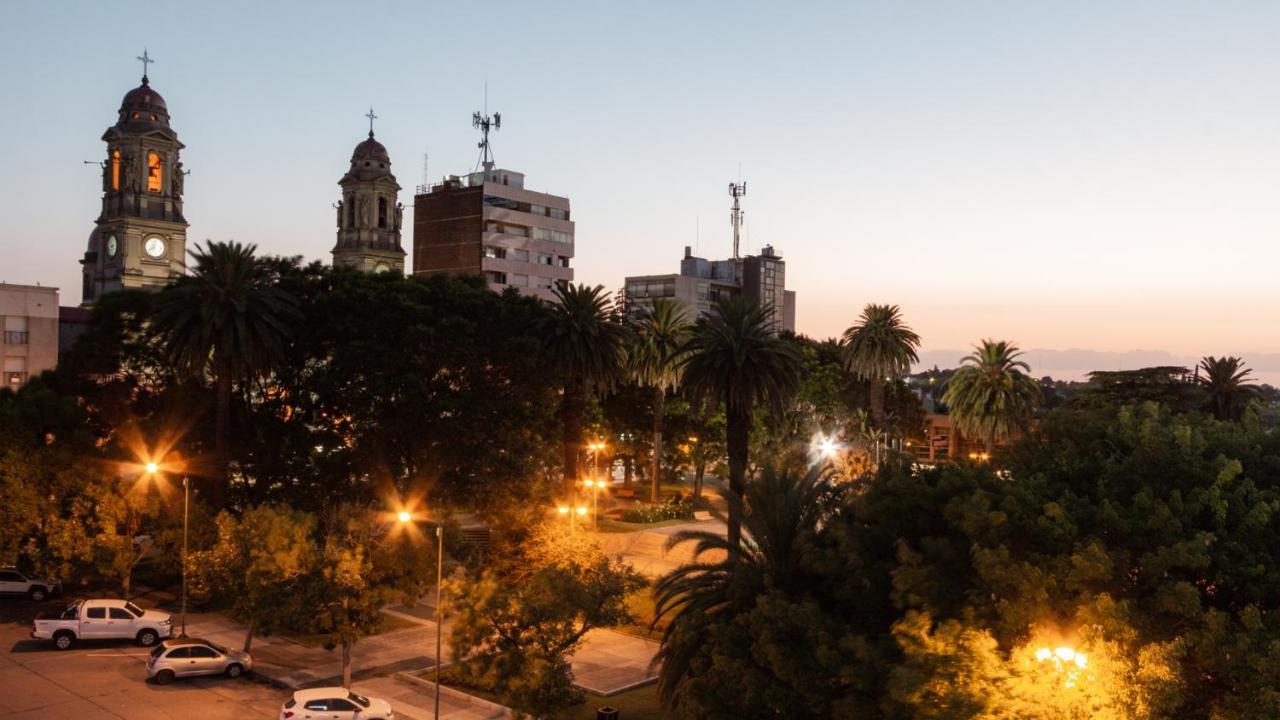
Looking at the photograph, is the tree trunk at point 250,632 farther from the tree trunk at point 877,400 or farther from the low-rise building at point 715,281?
the low-rise building at point 715,281

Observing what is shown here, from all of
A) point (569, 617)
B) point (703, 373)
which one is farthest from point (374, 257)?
point (569, 617)

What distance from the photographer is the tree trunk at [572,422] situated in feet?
180

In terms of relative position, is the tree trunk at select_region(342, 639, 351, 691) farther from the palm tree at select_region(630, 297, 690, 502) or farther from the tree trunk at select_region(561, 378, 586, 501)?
the palm tree at select_region(630, 297, 690, 502)

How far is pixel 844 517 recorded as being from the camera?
2670 cm

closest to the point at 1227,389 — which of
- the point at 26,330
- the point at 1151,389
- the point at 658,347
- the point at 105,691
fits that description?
the point at 1151,389

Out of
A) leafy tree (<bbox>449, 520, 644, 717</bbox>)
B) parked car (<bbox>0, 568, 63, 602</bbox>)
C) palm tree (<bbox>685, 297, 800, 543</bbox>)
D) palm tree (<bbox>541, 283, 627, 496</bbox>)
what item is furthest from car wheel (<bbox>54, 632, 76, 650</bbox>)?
palm tree (<bbox>685, 297, 800, 543</bbox>)

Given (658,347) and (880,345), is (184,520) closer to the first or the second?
(658,347)

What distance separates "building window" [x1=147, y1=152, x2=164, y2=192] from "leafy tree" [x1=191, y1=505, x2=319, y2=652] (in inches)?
3239

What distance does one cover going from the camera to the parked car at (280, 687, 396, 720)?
A: 29719 millimetres

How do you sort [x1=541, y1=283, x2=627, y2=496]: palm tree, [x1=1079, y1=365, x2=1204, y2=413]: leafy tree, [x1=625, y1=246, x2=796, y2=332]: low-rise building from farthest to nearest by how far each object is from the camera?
[x1=625, y1=246, x2=796, y2=332]: low-rise building → [x1=1079, y1=365, x2=1204, y2=413]: leafy tree → [x1=541, y1=283, x2=627, y2=496]: palm tree

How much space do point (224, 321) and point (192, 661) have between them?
16.4m

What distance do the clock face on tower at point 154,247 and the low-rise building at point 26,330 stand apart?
23.1 m

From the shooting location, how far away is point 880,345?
7969 centimetres

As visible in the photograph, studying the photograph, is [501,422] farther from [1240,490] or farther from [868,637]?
[1240,490]
